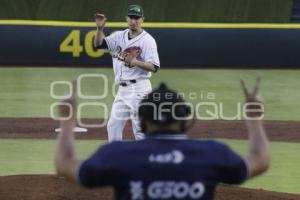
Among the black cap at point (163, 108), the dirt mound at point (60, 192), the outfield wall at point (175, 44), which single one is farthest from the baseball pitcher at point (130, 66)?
the outfield wall at point (175, 44)

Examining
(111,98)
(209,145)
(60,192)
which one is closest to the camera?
(209,145)

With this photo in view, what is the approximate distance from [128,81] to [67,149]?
17.0 feet

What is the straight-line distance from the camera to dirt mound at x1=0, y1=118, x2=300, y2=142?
10633mm

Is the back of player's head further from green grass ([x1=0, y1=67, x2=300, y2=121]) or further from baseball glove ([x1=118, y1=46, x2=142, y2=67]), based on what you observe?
green grass ([x1=0, y1=67, x2=300, y2=121])

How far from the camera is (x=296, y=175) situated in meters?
8.47

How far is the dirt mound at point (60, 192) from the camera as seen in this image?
22.7 feet

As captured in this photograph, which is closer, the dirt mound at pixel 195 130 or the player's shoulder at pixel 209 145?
the player's shoulder at pixel 209 145

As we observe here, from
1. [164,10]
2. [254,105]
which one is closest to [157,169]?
[254,105]

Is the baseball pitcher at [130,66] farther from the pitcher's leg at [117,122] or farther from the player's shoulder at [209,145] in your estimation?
the player's shoulder at [209,145]

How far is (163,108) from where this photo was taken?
3.07 metres

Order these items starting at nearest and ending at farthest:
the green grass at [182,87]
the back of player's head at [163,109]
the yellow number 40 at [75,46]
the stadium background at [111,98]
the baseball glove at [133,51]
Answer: the back of player's head at [163,109]
the stadium background at [111,98]
the baseball glove at [133,51]
the green grass at [182,87]
the yellow number 40 at [75,46]

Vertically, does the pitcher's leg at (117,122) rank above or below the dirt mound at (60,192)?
above

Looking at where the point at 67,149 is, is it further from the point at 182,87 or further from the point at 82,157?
the point at 182,87

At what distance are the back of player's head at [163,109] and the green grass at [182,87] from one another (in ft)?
30.1
